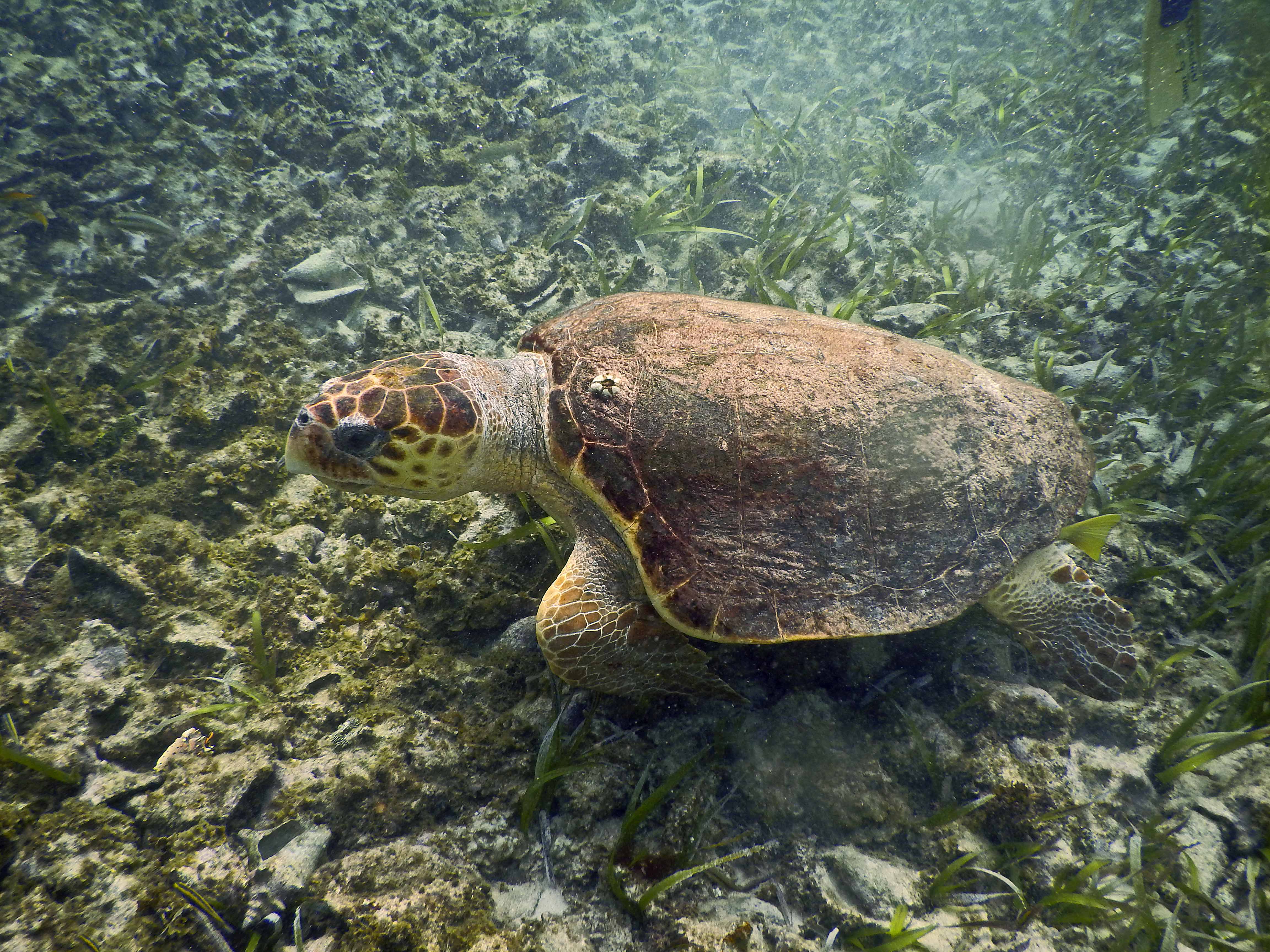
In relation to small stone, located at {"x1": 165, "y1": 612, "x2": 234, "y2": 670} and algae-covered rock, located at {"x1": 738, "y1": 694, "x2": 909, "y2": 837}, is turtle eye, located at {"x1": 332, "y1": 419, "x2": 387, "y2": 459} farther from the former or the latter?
algae-covered rock, located at {"x1": 738, "y1": 694, "x2": 909, "y2": 837}

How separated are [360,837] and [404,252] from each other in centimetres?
451

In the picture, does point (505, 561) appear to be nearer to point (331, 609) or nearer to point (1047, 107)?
point (331, 609)

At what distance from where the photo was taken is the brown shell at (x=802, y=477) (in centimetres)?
182

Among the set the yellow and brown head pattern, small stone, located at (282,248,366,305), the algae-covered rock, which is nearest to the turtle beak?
the yellow and brown head pattern

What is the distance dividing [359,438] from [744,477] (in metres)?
1.64

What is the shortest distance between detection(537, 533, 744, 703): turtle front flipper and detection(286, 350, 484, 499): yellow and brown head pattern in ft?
2.58

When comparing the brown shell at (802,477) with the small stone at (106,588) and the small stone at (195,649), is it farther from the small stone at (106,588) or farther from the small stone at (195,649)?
the small stone at (106,588)

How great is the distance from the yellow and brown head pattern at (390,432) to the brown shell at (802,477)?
0.46 metres

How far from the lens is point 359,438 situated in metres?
2.08

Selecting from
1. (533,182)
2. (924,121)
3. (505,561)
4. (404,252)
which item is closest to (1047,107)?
(924,121)

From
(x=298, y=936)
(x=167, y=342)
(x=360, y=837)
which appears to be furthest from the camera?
(x=167, y=342)

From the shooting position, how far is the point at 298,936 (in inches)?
58.9

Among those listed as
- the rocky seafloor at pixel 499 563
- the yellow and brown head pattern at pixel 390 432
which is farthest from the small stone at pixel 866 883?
the yellow and brown head pattern at pixel 390 432

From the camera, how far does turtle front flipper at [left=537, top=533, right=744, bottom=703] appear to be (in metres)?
1.88
